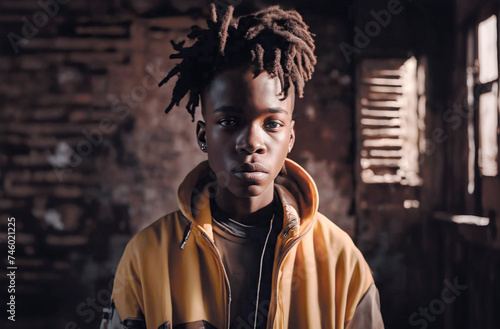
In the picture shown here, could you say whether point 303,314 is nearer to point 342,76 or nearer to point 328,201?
point 328,201

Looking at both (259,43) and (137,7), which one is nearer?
(259,43)

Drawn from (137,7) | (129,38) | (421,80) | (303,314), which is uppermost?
(137,7)

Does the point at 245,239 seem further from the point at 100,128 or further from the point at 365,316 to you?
the point at 100,128

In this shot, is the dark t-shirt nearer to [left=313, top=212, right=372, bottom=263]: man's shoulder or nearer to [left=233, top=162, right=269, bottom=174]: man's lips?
[left=313, top=212, right=372, bottom=263]: man's shoulder

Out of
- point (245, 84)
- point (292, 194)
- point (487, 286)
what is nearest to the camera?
point (245, 84)

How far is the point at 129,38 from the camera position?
11.0ft

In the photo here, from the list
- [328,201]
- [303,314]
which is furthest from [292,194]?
[328,201]

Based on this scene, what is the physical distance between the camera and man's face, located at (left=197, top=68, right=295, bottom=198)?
4.53ft

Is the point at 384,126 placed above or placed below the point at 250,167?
above

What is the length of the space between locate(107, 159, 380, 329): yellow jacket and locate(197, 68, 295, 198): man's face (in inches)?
8.0

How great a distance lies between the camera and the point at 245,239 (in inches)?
60.7

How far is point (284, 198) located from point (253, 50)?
0.59 m

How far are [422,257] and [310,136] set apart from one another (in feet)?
4.57

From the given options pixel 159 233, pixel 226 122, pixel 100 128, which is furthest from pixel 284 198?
pixel 100 128
